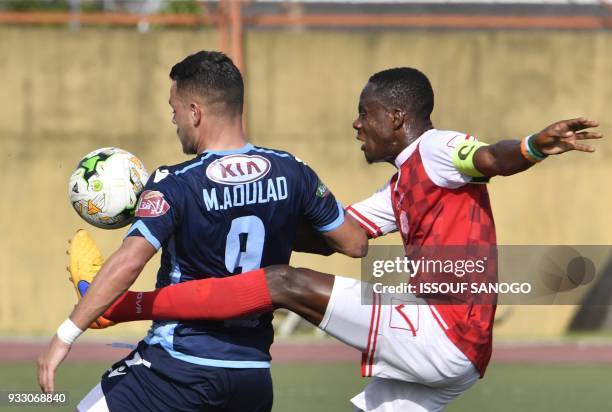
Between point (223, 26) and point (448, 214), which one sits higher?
point (223, 26)

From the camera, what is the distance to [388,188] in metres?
5.75

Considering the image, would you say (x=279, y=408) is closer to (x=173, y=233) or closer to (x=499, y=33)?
(x=173, y=233)

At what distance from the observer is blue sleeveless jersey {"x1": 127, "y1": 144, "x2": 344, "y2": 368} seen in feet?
14.8

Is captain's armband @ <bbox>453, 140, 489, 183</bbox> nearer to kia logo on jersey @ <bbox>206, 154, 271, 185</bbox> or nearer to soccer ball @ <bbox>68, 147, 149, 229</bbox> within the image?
kia logo on jersey @ <bbox>206, 154, 271, 185</bbox>

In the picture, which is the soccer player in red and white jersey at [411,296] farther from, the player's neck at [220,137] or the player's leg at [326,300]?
the player's neck at [220,137]

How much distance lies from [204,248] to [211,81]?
2.50 feet

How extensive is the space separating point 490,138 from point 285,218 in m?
8.61

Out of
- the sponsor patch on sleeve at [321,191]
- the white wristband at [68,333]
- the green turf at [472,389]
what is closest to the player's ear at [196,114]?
the sponsor patch on sleeve at [321,191]

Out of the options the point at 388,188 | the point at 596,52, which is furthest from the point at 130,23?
the point at 388,188

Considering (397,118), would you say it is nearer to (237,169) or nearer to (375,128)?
(375,128)

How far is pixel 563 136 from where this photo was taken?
4.62m

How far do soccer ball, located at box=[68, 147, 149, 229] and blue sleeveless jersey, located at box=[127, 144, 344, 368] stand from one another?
505 mm

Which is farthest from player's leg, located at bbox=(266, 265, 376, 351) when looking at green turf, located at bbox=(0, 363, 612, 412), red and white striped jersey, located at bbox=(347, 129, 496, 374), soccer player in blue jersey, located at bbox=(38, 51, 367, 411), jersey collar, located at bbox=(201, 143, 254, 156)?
green turf, located at bbox=(0, 363, 612, 412)

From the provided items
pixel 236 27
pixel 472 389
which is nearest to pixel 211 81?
pixel 472 389
